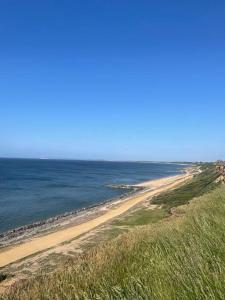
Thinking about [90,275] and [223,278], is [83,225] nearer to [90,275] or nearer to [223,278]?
[90,275]

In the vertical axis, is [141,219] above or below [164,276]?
below

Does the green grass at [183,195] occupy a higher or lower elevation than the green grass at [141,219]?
higher

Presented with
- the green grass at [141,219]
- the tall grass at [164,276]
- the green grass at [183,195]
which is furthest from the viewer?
the green grass at [183,195]

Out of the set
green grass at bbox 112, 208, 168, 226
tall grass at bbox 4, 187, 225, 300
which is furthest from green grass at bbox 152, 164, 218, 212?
tall grass at bbox 4, 187, 225, 300

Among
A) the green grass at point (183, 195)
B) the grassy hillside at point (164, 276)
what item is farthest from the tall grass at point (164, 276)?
the green grass at point (183, 195)

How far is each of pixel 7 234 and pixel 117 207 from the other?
19.8 metres

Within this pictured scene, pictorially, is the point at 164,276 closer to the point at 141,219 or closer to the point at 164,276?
the point at 164,276

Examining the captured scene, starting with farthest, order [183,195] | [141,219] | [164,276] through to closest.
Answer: [183,195] → [141,219] → [164,276]

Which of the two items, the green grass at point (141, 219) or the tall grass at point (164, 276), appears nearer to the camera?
the tall grass at point (164, 276)

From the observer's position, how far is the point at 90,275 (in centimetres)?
713

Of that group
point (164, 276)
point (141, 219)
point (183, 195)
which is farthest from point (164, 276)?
point (183, 195)

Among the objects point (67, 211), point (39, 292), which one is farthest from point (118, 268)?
point (67, 211)

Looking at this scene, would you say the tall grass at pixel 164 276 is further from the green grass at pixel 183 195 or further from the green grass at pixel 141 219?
the green grass at pixel 183 195

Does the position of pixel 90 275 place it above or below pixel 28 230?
above
